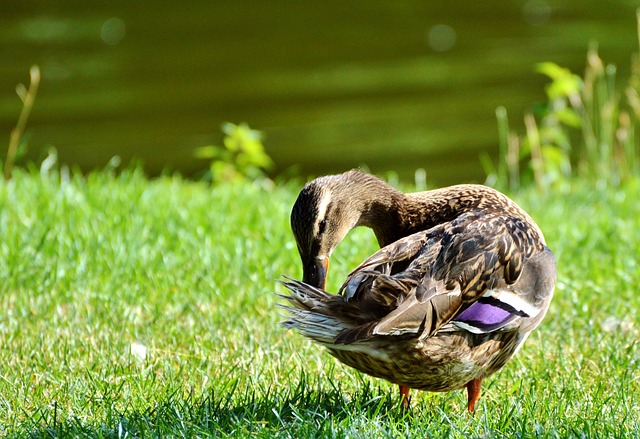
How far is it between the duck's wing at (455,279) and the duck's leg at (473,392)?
30 cm

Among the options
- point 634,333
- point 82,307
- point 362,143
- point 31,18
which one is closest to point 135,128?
point 362,143

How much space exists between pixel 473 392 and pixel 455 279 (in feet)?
1.65

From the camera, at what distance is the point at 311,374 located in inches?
174

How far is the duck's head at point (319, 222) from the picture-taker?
413 centimetres

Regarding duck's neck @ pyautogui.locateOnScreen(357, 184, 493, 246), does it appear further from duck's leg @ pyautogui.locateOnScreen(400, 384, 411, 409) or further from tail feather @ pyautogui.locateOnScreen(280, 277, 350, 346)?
tail feather @ pyautogui.locateOnScreen(280, 277, 350, 346)

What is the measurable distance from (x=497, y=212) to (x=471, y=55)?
13580 millimetres

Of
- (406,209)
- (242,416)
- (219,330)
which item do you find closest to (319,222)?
(406,209)

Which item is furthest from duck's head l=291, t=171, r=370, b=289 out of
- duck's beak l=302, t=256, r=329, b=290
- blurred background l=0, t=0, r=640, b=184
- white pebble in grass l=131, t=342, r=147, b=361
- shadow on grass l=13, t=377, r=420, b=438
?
blurred background l=0, t=0, r=640, b=184

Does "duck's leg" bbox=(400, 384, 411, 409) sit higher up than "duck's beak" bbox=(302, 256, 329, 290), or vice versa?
"duck's beak" bbox=(302, 256, 329, 290)

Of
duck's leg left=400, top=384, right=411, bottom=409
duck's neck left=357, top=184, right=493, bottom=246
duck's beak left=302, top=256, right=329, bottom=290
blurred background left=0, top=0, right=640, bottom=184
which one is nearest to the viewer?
duck's leg left=400, top=384, right=411, bottom=409

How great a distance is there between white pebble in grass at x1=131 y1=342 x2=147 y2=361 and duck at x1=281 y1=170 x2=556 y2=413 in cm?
90

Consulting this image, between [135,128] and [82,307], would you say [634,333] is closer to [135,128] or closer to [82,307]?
[82,307]

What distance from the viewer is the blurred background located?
13820 mm

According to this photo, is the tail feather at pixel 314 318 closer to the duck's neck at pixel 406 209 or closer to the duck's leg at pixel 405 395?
the duck's leg at pixel 405 395
